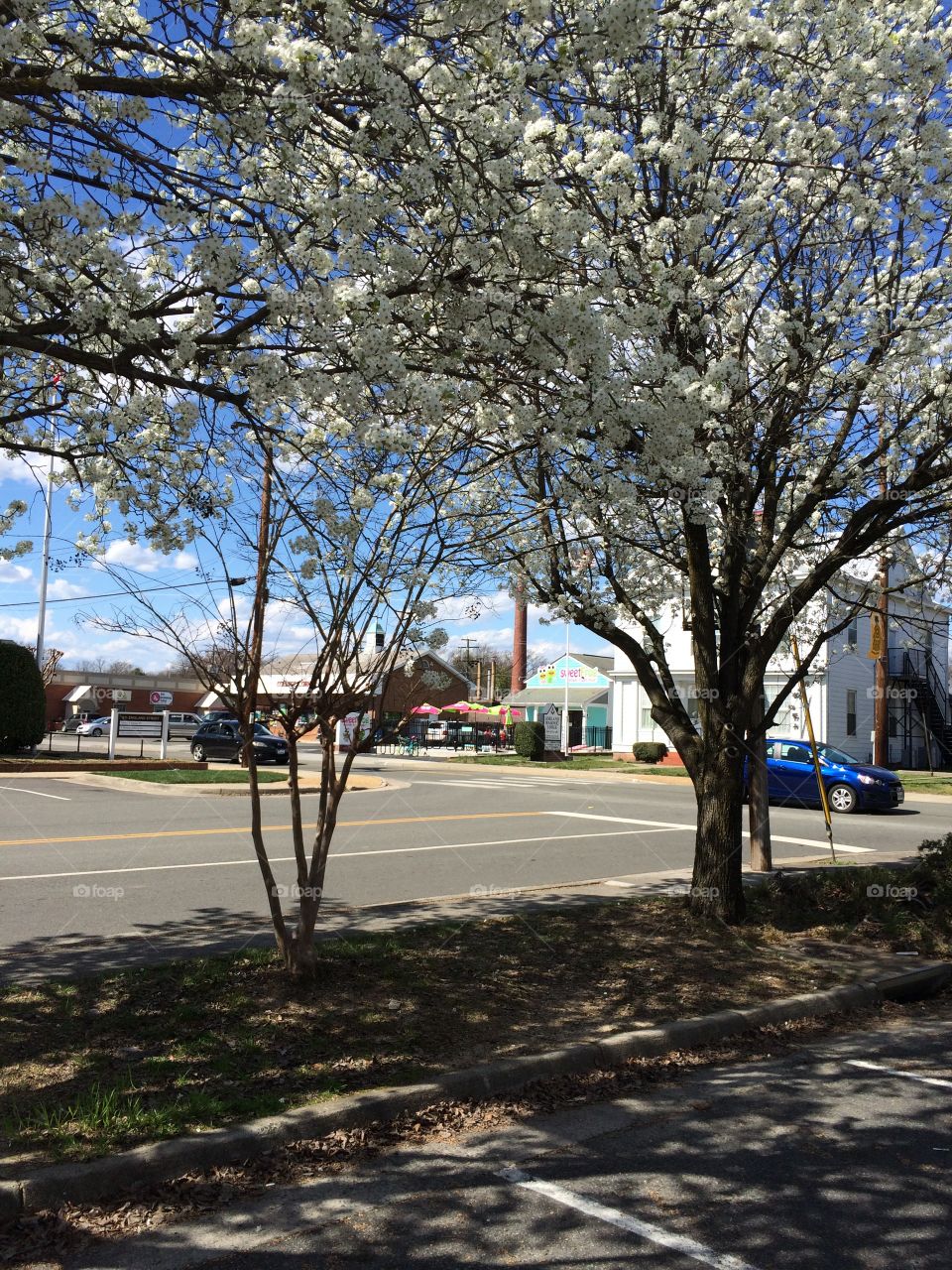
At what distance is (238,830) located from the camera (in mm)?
14969

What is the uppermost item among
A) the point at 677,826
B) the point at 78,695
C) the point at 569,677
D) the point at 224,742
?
the point at 569,677

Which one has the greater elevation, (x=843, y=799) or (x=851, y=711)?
(x=851, y=711)

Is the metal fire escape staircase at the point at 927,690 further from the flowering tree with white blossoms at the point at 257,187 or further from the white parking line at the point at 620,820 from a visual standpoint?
the flowering tree with white blossoms at the point at 257,187

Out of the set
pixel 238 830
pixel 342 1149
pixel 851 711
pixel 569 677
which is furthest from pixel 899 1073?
pixel 569 677

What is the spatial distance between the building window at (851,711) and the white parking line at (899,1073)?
31.4 metres

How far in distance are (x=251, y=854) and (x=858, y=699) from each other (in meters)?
29.0

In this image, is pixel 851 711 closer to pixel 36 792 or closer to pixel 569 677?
pixel 569 677

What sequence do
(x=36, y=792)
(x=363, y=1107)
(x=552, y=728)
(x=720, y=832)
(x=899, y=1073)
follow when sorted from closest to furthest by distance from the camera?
(x=363, y=1107) < (x=899, y=1073) < (x=720, y=832) < (x=36, y=792) < (x=552, y=728)

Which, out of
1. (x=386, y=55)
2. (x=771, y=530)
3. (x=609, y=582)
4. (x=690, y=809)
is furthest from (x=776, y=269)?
(x=690, y=809)

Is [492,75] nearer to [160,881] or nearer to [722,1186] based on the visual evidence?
[722,1186]

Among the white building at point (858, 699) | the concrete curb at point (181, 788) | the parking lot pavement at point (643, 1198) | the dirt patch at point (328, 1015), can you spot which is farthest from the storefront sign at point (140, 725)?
the parking lot pavement at point (643, 1198)

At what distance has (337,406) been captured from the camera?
6.02 metres

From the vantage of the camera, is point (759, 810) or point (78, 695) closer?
point (759, 810)

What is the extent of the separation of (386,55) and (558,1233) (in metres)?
5.57
